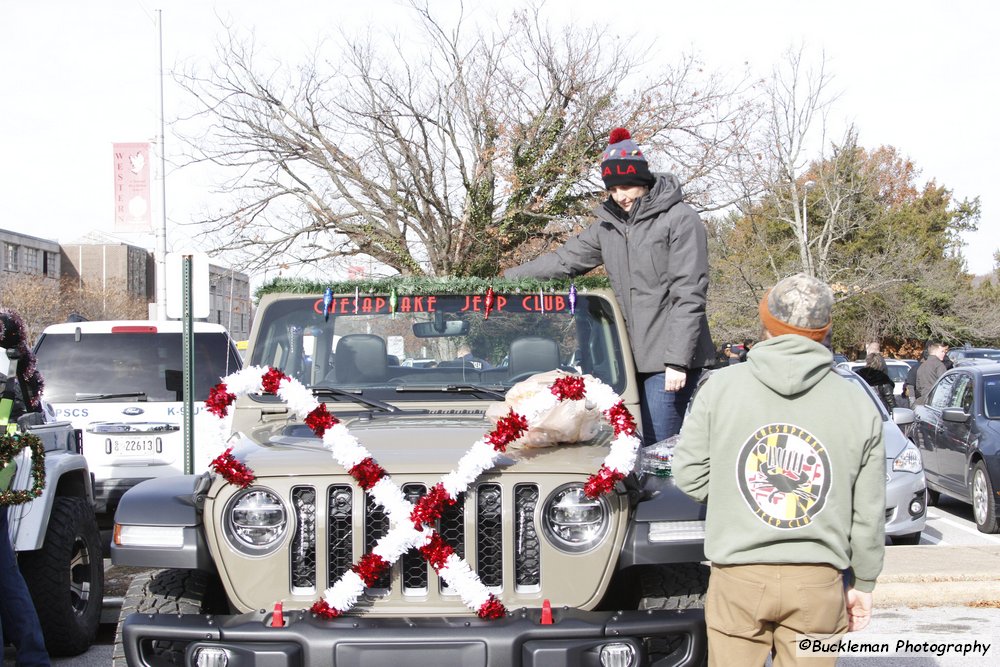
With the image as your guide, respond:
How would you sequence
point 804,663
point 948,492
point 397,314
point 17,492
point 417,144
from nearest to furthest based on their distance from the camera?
point 804,663, point 17,492, point 397,314, point 948,492, point 417,144

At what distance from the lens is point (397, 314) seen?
5.07m

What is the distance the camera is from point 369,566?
134 inches

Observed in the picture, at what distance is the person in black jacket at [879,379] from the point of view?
1376 centimetres

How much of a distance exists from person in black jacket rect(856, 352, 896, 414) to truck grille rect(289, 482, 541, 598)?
9831 millimetres

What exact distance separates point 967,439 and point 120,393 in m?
7.88

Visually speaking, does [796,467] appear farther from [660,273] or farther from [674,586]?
[660,273]

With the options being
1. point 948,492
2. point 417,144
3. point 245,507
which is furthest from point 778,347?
point 417,144

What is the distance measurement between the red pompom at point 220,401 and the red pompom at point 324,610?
0.94 meters

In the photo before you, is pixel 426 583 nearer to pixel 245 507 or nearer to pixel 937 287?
pixel 245 507

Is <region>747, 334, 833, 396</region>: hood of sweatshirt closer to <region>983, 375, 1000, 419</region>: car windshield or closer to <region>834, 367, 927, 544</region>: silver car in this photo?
<region>834, 367, 927, 544</region>: silver car

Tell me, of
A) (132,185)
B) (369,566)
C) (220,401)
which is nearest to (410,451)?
(369,566)

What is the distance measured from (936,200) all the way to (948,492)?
40.7 meters

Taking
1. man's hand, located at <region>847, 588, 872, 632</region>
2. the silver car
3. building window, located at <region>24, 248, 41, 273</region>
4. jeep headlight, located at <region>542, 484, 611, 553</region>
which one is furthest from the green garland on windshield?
building window, located at <region>24, 248, 41, 273</region>

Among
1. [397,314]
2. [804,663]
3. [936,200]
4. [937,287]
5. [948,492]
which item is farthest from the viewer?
[936,200]
